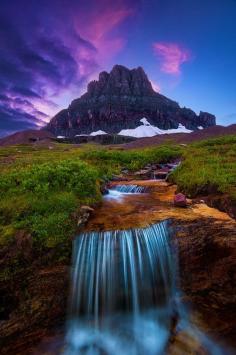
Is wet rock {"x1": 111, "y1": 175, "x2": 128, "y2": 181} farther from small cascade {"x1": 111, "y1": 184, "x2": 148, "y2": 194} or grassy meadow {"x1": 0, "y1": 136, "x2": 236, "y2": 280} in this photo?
small cascade {"x1": 111, "y1": 184, "x2": 148, "y2": 194}

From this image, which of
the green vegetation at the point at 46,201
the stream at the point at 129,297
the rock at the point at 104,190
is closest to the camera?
the stream at the point at 129,297

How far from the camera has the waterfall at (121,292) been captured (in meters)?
8.53

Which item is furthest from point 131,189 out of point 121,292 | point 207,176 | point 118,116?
point 118,116

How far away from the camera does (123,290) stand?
30.4ft

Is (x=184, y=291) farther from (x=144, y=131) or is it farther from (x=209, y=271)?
(x=144, y=131)

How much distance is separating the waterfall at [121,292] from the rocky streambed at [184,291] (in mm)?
376

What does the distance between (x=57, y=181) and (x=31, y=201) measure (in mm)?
2135

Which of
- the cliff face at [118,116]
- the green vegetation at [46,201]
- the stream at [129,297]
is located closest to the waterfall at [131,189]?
the green vegetation at [46,201]

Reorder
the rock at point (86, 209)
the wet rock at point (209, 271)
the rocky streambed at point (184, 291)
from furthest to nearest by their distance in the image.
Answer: the rock at point (86, 209) < the wet rock at point (209, 271) < the rocky streambed at point (184, 291)

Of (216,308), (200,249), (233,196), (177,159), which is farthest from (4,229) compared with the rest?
(177,159)

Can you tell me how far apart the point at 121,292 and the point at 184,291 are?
1.92 m

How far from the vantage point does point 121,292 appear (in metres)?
9.25

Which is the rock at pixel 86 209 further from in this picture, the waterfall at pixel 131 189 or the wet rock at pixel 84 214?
the waterfall at pixel 131 189

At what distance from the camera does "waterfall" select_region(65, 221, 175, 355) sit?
28.0 ft
